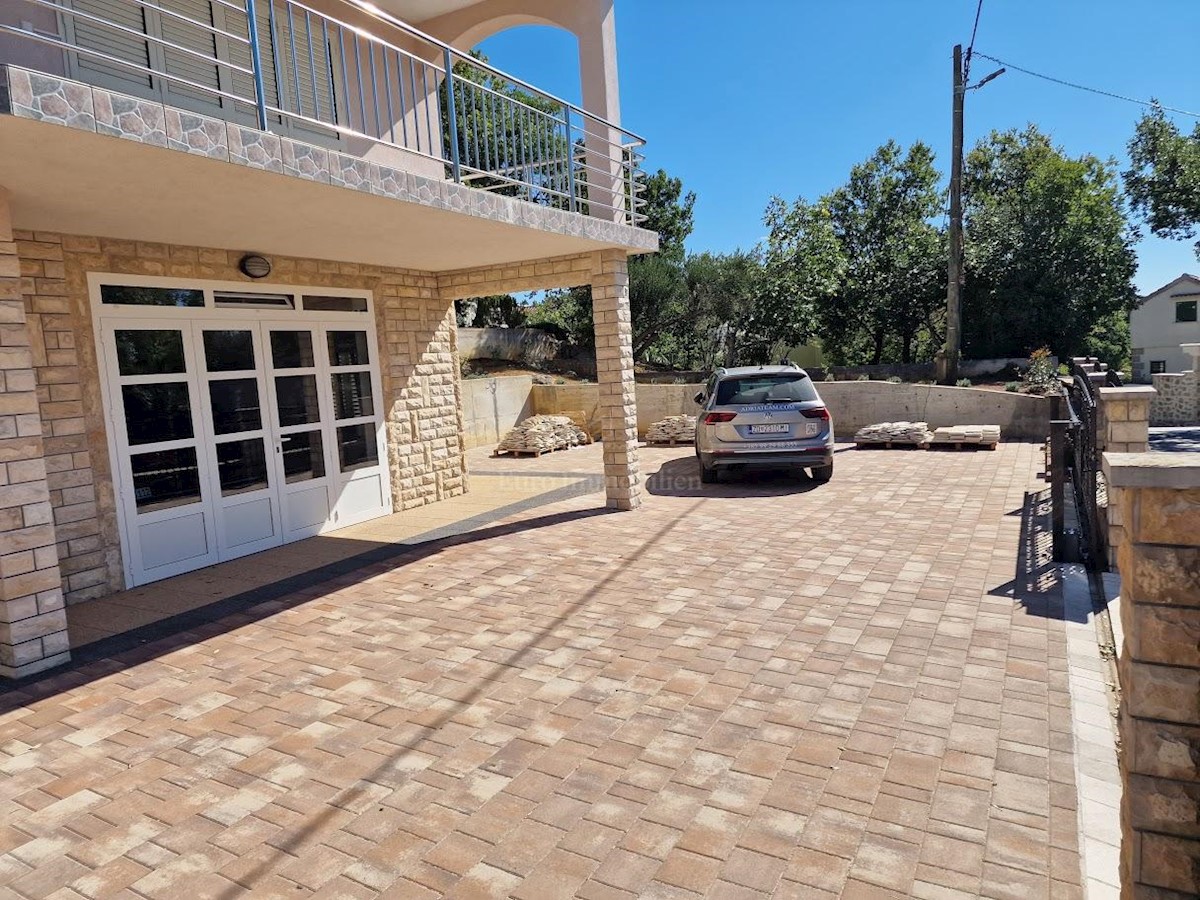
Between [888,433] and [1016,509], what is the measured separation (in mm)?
5464

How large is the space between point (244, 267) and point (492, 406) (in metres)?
8.49

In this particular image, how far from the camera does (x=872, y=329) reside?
26.5 metres

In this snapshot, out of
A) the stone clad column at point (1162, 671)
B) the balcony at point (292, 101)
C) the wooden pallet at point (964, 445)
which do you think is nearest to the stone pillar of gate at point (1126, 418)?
the stone clad column at point (1162, 671)

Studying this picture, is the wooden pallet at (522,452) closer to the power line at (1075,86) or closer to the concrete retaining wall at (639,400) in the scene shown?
the concrete retaining wall at (639,400)

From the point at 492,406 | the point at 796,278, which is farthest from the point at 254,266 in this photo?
the point at 796,278

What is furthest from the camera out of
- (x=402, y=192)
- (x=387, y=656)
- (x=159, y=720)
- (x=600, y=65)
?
(x=600, y=65)

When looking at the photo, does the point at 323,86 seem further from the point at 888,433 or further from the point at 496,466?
the point at 888,433

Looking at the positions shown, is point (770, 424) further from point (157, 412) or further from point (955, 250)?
point (955, 250)

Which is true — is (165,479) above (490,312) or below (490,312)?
below

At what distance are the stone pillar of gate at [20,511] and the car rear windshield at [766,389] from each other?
7341 millimetres

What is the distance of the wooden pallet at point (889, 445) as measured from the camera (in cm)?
1308

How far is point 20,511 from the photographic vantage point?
15.3 ft

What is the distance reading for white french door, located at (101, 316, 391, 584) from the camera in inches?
261

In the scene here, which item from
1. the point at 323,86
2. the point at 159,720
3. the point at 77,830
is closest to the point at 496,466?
the point at 323,86
